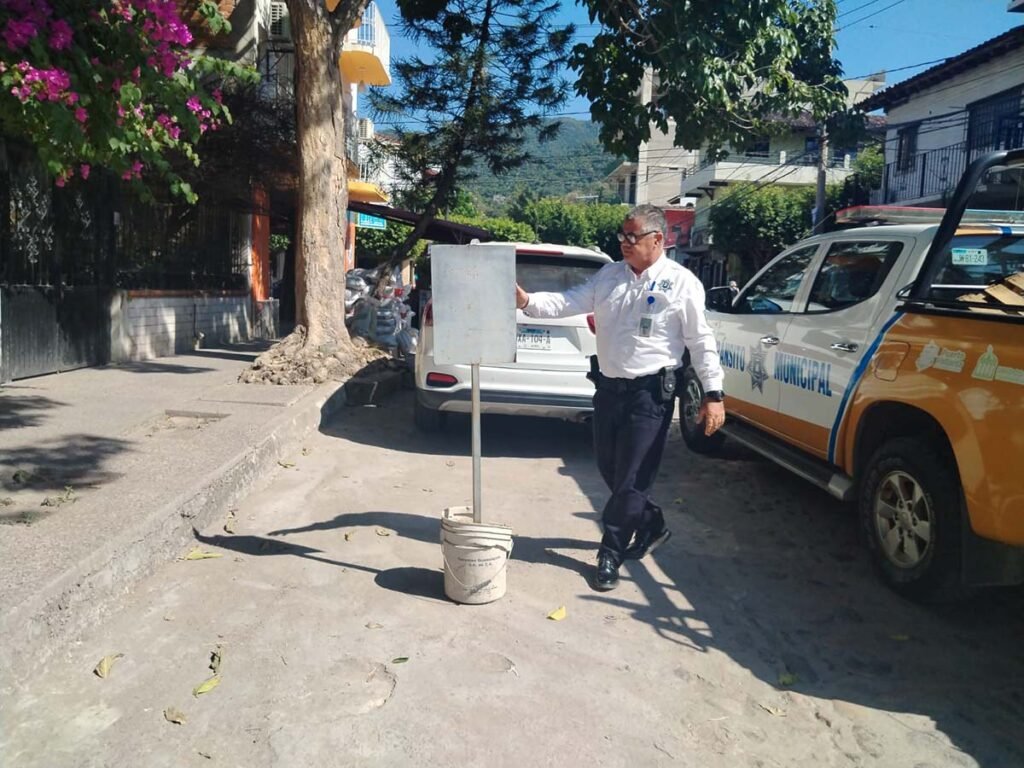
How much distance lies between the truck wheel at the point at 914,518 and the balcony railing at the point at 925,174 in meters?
19.3

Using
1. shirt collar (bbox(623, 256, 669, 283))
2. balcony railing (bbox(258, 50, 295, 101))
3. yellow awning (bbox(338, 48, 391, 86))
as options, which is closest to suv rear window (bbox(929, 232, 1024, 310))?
shirt collar (bbox(623, 256, 669, 283))

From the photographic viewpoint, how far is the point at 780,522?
19.0ft

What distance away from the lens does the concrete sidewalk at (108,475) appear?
3.59m

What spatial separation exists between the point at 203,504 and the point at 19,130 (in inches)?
104

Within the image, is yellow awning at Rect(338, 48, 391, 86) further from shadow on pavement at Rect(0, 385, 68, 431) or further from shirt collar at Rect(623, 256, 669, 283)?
shirt collar at Rect(623, 256, 669, 283)

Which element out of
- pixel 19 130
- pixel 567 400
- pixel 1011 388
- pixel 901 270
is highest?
pixel 19 130

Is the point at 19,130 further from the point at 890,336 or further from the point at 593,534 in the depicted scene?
the point at 890,336

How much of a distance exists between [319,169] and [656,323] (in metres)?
6.91

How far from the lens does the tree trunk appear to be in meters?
10.1

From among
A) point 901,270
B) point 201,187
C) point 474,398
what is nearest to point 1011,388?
point 901,270

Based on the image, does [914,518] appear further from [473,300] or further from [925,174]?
[925,174]

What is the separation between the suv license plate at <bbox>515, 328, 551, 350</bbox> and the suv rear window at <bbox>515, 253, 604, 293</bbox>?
336 mm

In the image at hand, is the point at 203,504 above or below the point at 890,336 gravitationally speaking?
below

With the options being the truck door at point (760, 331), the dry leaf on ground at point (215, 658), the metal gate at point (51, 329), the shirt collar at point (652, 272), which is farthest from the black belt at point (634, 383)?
the metal gate at point (51, 329)
